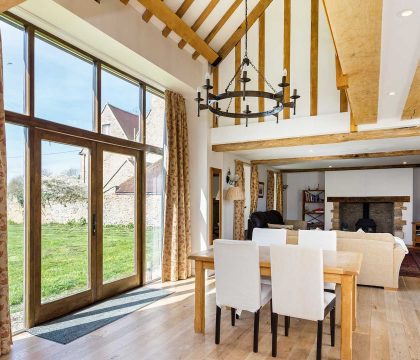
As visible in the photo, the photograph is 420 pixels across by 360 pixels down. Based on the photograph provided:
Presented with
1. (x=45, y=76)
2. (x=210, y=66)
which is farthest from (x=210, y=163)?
(x=45, y=76)

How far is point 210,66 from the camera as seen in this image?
20.4 ft

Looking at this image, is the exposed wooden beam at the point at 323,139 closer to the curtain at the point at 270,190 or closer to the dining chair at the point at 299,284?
the dining chair at the point at 299,284

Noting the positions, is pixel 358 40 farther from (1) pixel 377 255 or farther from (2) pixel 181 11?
(1) pixel 377 255

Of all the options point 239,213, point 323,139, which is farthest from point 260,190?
point 323,139

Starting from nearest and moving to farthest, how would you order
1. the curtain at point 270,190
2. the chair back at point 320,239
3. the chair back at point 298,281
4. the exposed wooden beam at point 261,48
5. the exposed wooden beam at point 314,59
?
the chair back at point 298,281 < the chair back at point 320,239 < the exposed wooden beam at point 314,59 < the exposed wooden beam at point 261,48 < the curtain at point 270,190

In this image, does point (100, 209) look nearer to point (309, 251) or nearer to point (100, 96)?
point (100, 96)

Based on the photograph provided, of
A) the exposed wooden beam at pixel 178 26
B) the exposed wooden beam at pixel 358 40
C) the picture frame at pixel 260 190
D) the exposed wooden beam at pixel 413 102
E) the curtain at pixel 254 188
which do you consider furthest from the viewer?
the picture frame at pixel 260 190

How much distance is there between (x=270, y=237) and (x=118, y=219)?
7.20 ft

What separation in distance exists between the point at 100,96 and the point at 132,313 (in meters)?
2.86

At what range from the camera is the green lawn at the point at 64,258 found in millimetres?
3389

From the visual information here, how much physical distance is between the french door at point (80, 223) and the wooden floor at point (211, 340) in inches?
27.9

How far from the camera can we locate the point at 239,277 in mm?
2971

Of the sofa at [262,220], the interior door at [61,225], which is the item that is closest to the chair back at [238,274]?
the interior door at [61,225]

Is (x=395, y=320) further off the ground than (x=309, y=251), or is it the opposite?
(x=309, y=251)
